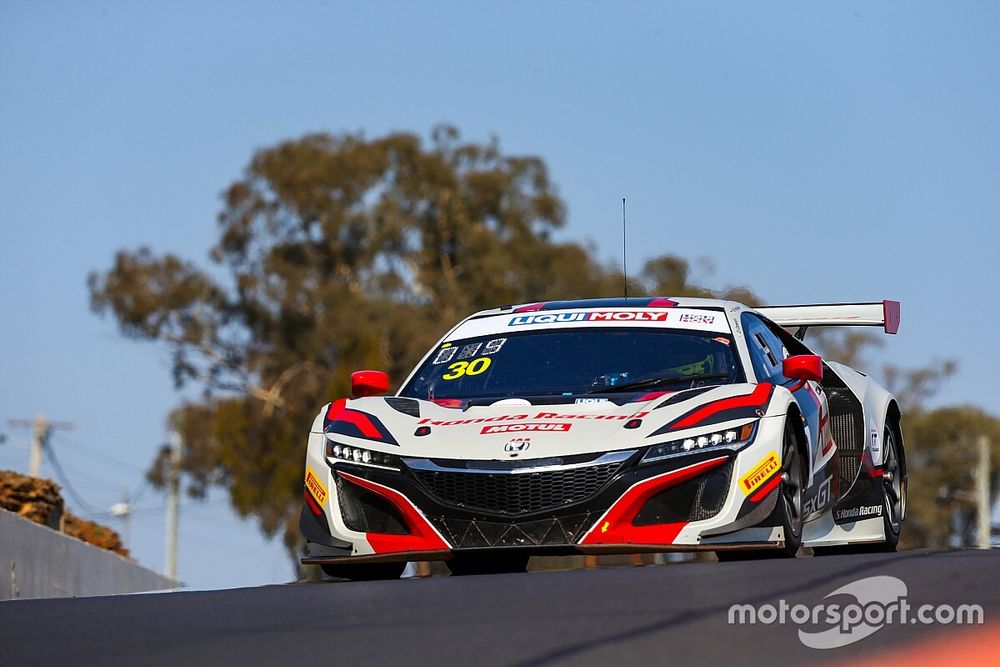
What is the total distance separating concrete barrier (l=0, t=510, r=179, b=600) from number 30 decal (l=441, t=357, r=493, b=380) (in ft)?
15.8

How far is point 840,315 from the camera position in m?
10.9

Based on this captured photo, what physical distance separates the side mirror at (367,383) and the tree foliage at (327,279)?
1237 inches

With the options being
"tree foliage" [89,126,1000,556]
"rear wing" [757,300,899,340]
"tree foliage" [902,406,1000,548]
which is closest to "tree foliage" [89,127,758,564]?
"tree foliage" [89,126,1000,556]

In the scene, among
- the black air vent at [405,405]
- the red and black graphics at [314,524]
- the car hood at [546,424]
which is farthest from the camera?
the black air vent at [405,405]

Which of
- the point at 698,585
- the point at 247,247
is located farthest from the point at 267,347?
the point at 698,585

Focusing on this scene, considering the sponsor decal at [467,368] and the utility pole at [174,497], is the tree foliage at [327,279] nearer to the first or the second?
the utility pole at [174,497]

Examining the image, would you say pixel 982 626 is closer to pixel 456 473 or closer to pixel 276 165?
pixel 456 473

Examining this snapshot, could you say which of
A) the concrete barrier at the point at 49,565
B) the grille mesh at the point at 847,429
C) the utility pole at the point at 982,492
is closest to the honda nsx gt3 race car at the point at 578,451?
the grille mesh at the point at 847,429

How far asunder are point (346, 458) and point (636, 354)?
5.16 feet

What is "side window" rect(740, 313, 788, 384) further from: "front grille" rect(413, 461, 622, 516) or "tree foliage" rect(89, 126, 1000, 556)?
"tree foliage" rect(89, 126, 1000, 556)

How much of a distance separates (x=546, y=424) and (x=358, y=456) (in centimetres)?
83

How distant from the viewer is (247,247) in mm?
41625

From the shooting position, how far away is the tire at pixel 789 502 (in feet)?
24.3

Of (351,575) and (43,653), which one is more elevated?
(43,653)
